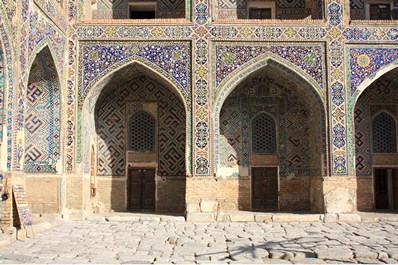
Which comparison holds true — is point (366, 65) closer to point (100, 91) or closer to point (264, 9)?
point (264, 9)

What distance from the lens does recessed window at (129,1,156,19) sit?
13.7 meters

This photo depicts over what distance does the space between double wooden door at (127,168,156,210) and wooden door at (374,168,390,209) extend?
20.0 feet

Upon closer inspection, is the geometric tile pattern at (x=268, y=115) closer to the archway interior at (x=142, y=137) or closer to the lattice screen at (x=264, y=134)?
the lattice screen at (x=264, y=134)

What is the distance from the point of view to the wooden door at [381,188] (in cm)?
1338

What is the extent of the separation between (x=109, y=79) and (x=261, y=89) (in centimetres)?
415

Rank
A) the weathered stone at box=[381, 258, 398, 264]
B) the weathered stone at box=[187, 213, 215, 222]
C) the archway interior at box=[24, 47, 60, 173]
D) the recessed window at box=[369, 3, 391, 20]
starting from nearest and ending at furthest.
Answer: the weathered stone at box=[381, 258, 398, 264] < the archway interior at box=[24, 47, 60, 173] < the weathered stone at box=[187, 213, 215, 222] < the recessed window at box=[369, 3, 391, 20]

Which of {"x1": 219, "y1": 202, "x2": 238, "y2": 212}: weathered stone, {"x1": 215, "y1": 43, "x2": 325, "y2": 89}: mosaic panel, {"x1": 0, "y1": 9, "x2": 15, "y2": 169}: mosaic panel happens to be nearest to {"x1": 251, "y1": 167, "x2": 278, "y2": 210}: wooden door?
{"x1": 219, "y1": 202, "x2": 238, "y2": 212}: weathered stone

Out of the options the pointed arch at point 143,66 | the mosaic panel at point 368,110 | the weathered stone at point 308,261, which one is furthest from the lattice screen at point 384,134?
the weathered stone at point 308,261

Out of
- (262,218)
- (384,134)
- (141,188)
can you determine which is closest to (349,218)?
(262,218)

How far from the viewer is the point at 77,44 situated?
38.7 feet

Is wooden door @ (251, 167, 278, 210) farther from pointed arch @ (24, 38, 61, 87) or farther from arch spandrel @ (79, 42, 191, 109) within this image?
pointed arch @ (24, 38, 61, 87)

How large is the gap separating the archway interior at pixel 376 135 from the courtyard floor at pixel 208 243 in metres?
2.63

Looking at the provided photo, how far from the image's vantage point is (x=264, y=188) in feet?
43.5

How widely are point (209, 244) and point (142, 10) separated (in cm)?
836
